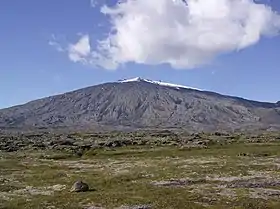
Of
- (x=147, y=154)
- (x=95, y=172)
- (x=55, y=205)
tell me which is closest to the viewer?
(x=55, y=205)

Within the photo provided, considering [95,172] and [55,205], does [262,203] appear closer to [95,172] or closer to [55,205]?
[55,205]

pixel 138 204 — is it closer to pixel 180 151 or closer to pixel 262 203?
pixel 262 203

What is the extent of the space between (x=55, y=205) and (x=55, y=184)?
59.2ft

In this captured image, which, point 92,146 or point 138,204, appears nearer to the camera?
point 138,204

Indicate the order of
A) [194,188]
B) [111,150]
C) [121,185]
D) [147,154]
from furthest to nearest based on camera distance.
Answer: [111,150] < [147,154] < [121,185] < [194,188]

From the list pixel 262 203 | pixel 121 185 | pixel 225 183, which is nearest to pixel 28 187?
pixel 121 185

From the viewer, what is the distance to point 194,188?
2456 inches

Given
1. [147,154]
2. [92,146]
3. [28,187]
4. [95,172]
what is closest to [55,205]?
[28,187]

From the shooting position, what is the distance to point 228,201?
52969 mm

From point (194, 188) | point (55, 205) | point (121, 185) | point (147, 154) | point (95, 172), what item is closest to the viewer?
point (55, 205)

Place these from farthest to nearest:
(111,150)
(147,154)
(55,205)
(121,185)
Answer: (111,150) → (147,154) → (121,185) → (55,205)

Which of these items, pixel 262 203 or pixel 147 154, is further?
pixel 147 154

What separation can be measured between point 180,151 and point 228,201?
278 ft

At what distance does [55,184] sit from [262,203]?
3036 centimetres
